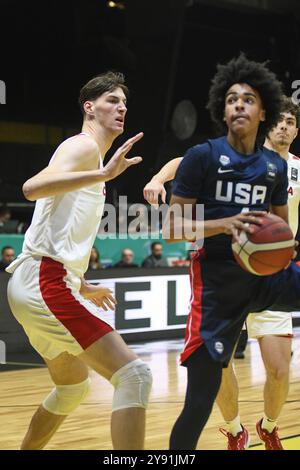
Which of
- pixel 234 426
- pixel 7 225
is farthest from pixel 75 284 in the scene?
pixel 7 225

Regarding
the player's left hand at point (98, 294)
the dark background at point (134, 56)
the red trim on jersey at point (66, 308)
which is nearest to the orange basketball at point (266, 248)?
the red trim on jersey at point (66, 308)

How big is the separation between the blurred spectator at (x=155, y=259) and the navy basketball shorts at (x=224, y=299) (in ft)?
26.6

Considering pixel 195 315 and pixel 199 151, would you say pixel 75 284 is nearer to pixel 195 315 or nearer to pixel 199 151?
pixel 195 315

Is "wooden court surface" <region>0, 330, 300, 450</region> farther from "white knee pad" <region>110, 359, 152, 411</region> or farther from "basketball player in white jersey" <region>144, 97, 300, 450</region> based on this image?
"white knee pad" <region>110, 359, 152, 411</region>

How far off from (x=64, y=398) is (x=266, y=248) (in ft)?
4.39

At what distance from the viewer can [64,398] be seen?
4.14 meters

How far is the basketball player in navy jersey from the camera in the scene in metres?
3.62

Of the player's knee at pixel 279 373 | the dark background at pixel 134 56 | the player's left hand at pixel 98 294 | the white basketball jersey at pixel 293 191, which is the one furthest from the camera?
the dark background at pixel 134 56

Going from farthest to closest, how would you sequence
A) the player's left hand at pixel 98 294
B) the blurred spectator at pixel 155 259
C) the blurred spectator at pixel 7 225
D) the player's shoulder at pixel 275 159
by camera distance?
the blurred spectator at pixel 7 225 → the blurred spectator at pixel 155 259 → the player's left hand at pixel 98 294 → the player's shoulder at pixel 275 159

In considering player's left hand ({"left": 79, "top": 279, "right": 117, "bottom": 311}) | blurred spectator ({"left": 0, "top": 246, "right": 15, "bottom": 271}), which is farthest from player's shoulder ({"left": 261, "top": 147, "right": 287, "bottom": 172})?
blurred spectator ({"left": 0, "top": 246, "right": 15, "bottom": 271})

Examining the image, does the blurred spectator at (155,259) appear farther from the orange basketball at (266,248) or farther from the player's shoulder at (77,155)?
the orange basketball at (266,248)

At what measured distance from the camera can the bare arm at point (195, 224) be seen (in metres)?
3.51

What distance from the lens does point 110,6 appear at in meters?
16.9
